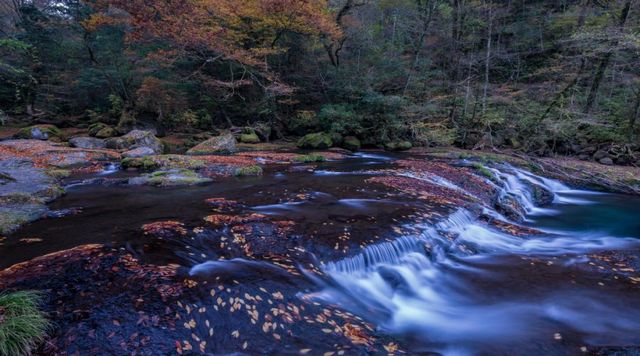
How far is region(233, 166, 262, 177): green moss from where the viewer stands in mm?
12195

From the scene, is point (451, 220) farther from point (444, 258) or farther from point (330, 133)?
point (330, 133)

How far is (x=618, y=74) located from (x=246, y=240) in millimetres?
22005

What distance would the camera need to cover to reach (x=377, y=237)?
6.47 m

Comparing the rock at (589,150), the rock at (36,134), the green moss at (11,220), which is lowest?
the green moss at (11,220)

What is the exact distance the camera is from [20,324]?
330cm

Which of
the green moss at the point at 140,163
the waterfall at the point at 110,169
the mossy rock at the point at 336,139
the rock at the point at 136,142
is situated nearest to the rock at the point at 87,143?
the rock at the point at 136,142

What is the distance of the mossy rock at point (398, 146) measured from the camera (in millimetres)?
20703

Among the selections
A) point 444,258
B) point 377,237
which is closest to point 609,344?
point 444,258

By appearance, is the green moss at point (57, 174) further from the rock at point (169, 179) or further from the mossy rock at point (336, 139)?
the mossy rock at point (336, 139)

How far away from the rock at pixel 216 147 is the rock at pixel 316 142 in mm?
4098

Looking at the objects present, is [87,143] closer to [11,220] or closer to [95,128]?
[95,128]

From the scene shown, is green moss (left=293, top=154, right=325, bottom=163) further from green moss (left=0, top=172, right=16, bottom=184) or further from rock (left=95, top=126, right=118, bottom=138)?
rock (left=95, top=126, right=118, bottom=138)

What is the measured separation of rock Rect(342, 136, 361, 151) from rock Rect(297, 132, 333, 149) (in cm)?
92

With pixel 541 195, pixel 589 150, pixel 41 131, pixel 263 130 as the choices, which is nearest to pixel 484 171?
pixel 541 195
